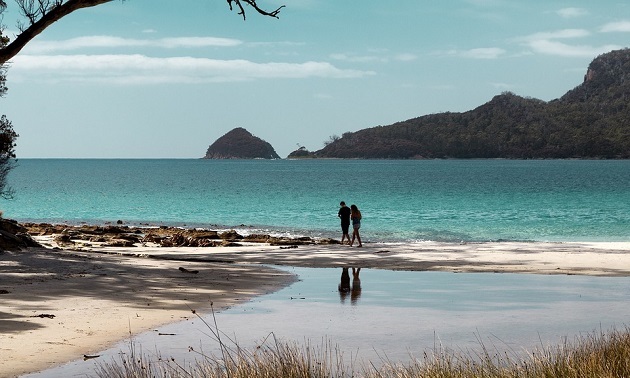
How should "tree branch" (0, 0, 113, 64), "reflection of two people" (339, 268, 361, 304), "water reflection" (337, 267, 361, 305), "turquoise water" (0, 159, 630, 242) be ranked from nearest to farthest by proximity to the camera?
"water reflection" (337, 267, 361, 305)
"reflection of two people" (339, 268, 361, 304)
"tree branch" (0, 0, 113, 64)
"turquoise water" (0, 159, 630, 242)

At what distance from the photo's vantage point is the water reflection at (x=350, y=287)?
17438 millimetres

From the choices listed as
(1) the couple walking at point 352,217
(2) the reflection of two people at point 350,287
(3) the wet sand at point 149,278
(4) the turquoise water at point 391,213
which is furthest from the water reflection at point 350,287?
(4) the turquoise water at point 391,213

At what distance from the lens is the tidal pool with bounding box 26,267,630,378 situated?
12.1 meters

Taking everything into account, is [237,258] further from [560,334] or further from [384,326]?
[560,334]

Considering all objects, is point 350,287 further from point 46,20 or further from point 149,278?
point 46,20

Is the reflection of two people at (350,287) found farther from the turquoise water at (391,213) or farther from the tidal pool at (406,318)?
the turquoise water at (391,213)

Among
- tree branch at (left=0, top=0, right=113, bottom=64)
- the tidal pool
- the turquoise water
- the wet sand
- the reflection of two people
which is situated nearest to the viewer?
the tidal pool

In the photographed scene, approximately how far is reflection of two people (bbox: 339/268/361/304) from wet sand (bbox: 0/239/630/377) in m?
1.42

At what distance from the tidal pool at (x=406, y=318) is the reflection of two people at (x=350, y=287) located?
2 cm

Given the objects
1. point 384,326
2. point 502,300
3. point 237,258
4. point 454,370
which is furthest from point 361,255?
point 454,370

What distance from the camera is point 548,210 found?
6944 centimetres

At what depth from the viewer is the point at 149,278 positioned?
20266 millimetres

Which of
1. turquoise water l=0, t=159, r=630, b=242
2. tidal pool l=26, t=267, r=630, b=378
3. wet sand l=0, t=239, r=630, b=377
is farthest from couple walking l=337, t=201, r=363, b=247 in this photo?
tidal pool l=26, t=267, r=630, b=378

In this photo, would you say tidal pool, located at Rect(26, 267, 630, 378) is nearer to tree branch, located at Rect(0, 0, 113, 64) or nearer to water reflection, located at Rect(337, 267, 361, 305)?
water reflection, located at Rect(337, 267, 361, 305)
